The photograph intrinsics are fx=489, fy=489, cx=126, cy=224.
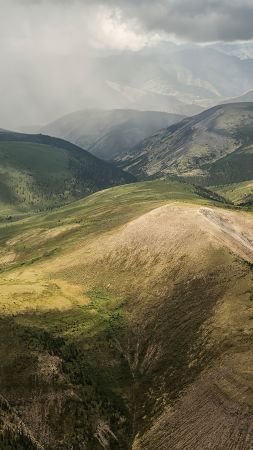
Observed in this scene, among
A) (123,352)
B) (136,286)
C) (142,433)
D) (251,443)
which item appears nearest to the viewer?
(251,443)

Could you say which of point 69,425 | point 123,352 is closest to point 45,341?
point 123,352

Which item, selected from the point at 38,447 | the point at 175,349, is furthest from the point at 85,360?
the point at 38,447

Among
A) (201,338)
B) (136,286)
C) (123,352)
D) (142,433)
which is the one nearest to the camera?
(142,433)

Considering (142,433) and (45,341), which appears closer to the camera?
(142,433)

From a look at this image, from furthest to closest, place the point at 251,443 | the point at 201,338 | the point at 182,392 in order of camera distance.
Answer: the point at 201,338 → the point at 182,392 → the point at 251,443

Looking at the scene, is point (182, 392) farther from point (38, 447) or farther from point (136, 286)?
point (136, 286)

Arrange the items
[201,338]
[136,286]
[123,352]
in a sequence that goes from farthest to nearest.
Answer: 1. [136,286]
2. [123,352]
3. [201,338]

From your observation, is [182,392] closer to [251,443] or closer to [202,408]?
[202,408]

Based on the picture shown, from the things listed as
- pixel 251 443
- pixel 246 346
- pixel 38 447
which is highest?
pixel 246 346

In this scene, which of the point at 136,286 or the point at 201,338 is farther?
the point at 136,286

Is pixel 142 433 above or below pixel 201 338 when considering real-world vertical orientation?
below
